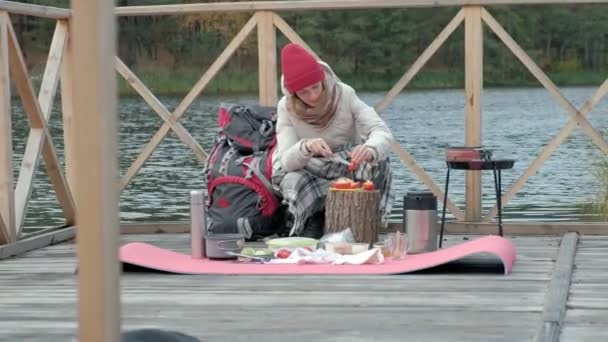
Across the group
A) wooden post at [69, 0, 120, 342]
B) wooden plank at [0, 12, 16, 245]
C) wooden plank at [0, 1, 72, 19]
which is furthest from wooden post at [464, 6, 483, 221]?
wooden post at [69, 0, 120, 342]

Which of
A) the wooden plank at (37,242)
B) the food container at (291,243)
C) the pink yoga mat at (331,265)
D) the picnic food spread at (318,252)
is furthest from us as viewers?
the wooden plank at (37,242)

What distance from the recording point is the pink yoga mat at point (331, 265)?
13.1 ft

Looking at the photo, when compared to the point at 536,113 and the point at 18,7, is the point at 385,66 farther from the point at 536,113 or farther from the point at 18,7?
the point at 18,7

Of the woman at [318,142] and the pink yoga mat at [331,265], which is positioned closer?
the pink yoga mat at [331,265]

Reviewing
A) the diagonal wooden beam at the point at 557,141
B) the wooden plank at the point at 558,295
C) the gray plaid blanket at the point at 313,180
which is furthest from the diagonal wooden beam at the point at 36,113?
the wooden plank at the point at 558,295

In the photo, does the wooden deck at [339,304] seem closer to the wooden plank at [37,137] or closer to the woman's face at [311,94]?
the wooden plank at [37,137]

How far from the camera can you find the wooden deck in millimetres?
3070

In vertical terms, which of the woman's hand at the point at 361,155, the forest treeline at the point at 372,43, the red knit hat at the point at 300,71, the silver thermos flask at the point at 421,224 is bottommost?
the silver thermos flask at the point at 421,224

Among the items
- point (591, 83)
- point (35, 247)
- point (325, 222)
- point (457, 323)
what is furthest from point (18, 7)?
point (591, 83)

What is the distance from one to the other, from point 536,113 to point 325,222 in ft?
35.7

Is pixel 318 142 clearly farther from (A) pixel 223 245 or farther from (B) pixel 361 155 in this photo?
(A) pixel 223 245

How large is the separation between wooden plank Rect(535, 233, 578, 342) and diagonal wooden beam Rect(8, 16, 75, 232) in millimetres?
1944

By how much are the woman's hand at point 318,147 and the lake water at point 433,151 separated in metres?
1.36

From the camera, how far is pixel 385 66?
19.1 m
